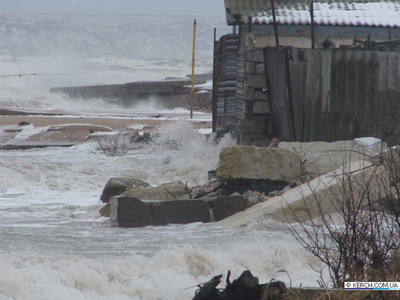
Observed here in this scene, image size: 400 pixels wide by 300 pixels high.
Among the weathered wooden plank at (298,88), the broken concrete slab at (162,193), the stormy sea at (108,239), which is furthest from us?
the weathered wooden plank at (298,88)

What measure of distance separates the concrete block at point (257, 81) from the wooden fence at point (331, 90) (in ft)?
0.75

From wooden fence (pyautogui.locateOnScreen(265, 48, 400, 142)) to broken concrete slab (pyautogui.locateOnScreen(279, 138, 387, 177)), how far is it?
62cm

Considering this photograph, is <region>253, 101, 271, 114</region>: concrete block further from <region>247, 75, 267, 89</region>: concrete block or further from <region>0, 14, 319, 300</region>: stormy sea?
<region>0, 14, 319, 300</region>: stormy sea

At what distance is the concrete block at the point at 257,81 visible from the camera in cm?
1367

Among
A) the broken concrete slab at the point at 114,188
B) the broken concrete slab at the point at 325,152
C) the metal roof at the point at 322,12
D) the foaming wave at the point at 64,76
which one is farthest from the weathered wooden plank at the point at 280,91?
the foaming wave at the point at 64,76

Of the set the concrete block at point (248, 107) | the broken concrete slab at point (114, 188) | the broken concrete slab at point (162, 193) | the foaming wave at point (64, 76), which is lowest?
the foaming wave at point (64, 76)

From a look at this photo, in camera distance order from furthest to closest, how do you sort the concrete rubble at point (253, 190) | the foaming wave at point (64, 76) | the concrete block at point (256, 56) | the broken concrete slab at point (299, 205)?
the foaming wave at point (64, 76) → the concrete block at point (256, 56) → the concrete rubble at point (253, 190) → the broken concrete slab at point (299, 205)

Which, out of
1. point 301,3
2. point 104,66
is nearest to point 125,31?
point 104,66

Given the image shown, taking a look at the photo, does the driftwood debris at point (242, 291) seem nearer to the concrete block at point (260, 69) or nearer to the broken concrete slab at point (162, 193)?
the broken concrete slab at point (162, 193)

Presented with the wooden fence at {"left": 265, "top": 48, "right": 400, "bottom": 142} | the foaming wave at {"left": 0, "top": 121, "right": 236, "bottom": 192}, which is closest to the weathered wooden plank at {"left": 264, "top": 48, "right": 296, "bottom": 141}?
the wooden fence at {"left": 265, "top": 48, "right": 400, "bottom": 142}

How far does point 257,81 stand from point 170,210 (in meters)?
3.35

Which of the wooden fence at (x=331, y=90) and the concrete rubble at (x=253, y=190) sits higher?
the wooden fence at (x=331, y=90)

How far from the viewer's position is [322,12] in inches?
783

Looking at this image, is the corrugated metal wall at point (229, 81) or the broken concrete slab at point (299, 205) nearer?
the broken concrete slab at point (299, 205)
